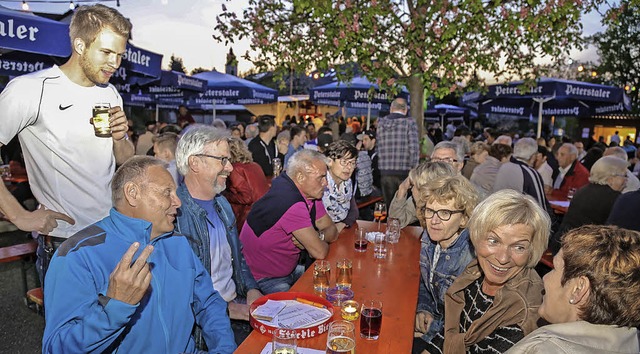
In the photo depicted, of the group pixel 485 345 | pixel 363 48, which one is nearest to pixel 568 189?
pixel 363 48

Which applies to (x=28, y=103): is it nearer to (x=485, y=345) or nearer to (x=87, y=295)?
(x=87, y=295)

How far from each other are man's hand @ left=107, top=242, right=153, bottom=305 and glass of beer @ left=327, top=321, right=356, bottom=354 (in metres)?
0.76

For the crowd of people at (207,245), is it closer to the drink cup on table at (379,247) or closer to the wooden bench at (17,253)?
the drink cup on table at (379,247)

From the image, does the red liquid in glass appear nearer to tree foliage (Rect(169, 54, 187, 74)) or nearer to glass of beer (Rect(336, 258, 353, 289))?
glass of beer (Rect(336, 258, 353, 289))

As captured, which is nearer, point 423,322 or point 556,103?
point 423,322

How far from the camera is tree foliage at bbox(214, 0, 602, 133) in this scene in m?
5.20

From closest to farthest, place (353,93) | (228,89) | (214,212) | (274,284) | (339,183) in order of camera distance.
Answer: (214,212) → (274,284) → (339,183) → (353,93) → (228,89)

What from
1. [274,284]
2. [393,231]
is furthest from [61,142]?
[393,231]

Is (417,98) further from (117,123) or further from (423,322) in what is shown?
(117,123)

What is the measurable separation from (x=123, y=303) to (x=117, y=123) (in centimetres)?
102

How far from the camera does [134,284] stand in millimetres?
1537

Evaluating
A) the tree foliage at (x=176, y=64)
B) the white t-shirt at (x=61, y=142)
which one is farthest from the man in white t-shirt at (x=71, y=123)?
the tree foliage at (x=176, y=64)

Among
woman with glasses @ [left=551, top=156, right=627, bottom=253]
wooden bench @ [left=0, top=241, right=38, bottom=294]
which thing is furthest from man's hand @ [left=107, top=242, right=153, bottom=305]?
woman with glasses @ [left=551, top=156, right=627, bottom=253]

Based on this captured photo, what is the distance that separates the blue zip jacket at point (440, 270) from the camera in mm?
2801
